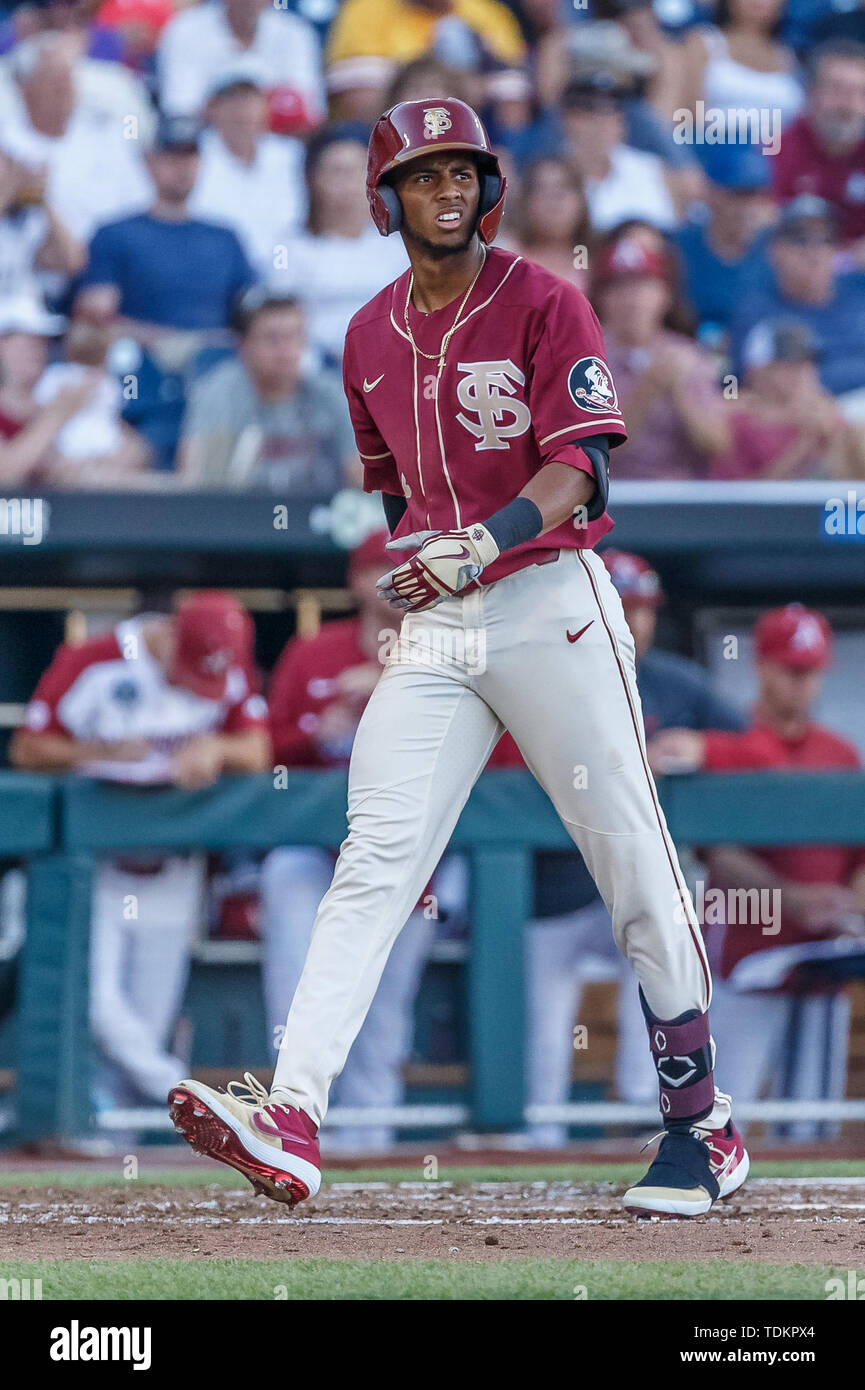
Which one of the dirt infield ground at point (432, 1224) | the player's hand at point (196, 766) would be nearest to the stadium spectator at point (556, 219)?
the player's hand at point (196, 766)

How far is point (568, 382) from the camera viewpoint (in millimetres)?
2572

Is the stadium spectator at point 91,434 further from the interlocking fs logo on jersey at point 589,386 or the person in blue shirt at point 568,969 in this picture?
the interlocking fs logo on jersey at point 589,386

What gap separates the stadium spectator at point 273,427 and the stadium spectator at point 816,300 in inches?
59.4

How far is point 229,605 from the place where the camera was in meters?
4.71

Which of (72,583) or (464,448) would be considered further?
(72,583)

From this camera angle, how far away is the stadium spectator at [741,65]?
6.76 metres

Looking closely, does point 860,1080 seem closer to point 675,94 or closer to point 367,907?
point 367,907

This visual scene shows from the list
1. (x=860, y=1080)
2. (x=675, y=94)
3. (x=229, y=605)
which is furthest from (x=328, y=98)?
(x=860, y=1080)

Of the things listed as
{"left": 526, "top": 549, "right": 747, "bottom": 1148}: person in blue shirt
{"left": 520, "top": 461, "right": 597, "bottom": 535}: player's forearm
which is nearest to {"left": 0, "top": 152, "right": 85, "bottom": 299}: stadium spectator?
{"left": 526, "top": 549, "right": 747, "bottom": 1148}: person in blue shirt

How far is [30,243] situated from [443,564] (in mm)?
4163

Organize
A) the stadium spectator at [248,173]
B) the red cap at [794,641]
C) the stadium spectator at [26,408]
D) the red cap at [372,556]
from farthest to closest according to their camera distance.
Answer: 1. the stadium spectator at [248,173]
2. the stadium spectator at [26,408]
3. the red cap at [794,641]
4. the red cap at [372,556]

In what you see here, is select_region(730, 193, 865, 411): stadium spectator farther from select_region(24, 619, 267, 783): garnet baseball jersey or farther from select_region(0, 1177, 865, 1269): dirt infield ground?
select_region(0, 1177, 865, 1269): dirt infield ground

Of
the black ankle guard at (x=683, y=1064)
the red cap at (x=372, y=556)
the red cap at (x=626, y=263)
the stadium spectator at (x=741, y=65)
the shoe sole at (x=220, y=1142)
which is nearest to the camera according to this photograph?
the shoe sole at (x=220, y=1142)
